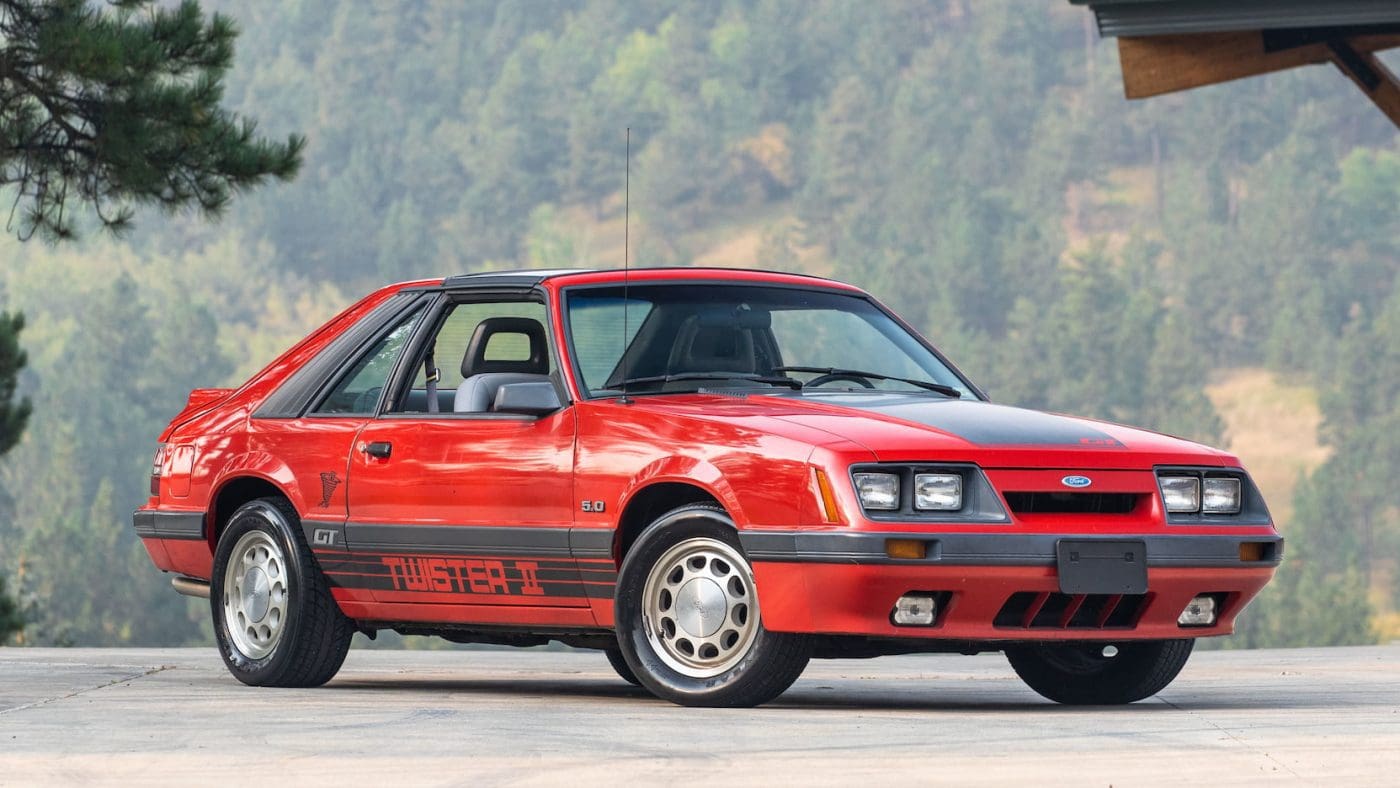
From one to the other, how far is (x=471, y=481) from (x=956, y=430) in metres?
1.81

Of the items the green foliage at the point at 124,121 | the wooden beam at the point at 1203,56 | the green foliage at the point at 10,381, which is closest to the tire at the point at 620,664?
the wooden beam at the point at 1203,56

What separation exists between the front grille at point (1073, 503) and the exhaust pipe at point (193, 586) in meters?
3.65

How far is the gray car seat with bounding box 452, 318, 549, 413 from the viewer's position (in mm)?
8602

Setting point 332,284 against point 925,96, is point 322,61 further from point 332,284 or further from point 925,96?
point 925,96

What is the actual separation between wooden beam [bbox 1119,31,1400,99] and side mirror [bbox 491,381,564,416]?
6.95m

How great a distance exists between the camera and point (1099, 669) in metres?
8.73

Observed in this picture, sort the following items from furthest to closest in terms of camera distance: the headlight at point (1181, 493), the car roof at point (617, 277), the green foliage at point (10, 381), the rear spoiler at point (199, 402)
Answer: the green foliage at point (10, 381)
the rear spoiler at point (199, 402)
the car roof at point (617, 277)
the headlight at point (1181, 493)

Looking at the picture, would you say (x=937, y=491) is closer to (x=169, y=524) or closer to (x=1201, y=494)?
(x=1201, y=494)

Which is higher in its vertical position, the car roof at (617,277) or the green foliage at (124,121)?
the green foliage at (124,121)

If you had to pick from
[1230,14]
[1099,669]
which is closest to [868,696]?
[1099,669]

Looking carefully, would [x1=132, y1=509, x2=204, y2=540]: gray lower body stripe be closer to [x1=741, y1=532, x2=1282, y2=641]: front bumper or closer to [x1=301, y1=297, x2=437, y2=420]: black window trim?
[x1=301, y1=297, x2=437, y2=420]: black window trim

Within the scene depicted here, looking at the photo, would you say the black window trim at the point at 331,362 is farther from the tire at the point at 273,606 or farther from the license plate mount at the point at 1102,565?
the license plate mount at the point at 1102,565

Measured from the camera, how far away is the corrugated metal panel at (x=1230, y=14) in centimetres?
1349

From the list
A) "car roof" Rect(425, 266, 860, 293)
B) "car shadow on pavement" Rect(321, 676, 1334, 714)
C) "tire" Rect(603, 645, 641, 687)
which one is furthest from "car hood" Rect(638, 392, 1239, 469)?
"tire" Rect(603, 645, 641, 687)
